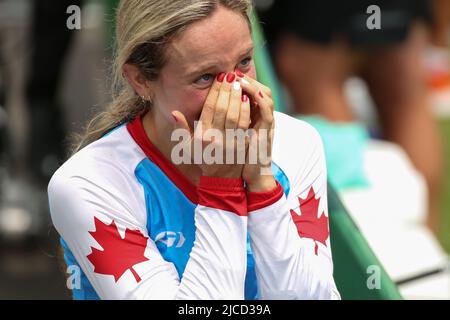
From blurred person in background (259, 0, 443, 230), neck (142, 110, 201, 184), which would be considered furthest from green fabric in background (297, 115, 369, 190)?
neck (142, 110, 201, 184)

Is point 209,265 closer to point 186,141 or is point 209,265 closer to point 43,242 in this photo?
point 186,141

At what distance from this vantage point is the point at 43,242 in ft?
15.5

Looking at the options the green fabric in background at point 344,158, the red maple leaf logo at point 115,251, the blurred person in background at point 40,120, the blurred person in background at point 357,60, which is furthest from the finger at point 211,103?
the blurred person in background at point 40,120

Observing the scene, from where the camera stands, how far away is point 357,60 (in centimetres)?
484

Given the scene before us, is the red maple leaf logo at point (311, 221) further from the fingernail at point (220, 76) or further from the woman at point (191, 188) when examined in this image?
the fingernail at point (220, 76)

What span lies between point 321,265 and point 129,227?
374mm

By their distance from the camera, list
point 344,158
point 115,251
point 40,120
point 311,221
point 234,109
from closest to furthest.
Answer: point 234,109
point 115,251
point 311,221
point 344,158
point 40,120

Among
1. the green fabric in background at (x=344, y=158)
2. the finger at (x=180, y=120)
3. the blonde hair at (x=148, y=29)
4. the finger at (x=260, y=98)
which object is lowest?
the green fabric in background at (x=344, y=158)

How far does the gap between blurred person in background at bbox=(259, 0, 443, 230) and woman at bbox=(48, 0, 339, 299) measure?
2.42 metres

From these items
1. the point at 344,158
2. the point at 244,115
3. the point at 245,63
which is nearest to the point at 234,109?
the point at 244,115

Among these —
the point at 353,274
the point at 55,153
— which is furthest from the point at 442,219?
the point at 353,274

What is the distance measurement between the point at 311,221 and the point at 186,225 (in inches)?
10.0

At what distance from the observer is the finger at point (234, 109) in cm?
183

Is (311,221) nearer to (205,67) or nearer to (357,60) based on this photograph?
(205,67)
